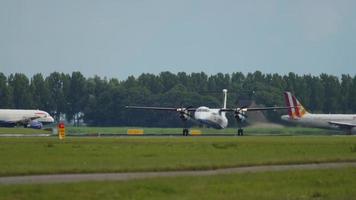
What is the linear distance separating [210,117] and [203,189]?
8468cm

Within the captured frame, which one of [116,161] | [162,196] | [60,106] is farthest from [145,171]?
[60,106]

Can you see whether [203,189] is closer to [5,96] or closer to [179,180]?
[179,180]

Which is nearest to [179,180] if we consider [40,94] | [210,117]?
[210,117]

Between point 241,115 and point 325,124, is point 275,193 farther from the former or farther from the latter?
point 325,124

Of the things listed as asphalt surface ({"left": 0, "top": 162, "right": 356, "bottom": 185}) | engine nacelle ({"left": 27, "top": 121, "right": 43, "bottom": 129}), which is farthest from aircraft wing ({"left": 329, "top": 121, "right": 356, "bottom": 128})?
asphalt surface ({"left": 0, "top": 162, "right": 356, "bottom": 185})

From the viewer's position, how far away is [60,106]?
637 ft

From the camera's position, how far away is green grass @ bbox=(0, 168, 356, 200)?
20.7 metres

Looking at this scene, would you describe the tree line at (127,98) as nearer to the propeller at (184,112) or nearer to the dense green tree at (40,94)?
the dense green tree at (40,94)

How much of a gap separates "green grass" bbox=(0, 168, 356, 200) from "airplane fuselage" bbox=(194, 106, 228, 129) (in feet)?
259

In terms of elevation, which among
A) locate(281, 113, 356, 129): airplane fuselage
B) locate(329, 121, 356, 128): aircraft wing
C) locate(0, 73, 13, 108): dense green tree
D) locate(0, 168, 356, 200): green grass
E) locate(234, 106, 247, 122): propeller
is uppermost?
locate(0, 73, 13, 108): dense green tree

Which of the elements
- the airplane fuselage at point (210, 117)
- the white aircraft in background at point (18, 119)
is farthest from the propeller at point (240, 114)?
the white aircraft in background at point (18, 119)

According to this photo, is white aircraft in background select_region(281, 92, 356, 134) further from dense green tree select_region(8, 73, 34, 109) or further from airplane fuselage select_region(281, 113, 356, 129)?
dense green tree select_region(8, 73, 34, 109)

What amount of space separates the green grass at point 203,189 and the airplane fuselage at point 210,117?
259 ft

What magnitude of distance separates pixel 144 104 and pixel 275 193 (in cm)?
16839
